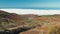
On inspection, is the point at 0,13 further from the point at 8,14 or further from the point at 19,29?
the point at 19,29

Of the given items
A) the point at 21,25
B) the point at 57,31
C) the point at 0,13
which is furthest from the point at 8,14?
the point at 57,31

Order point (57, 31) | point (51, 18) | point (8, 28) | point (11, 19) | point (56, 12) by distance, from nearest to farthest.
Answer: point (57, 31) < point (8, 28) < point (11, 19) < point (51, 18) < point (56, 12)

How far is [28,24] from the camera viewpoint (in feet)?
14.5

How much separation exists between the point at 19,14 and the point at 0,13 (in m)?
0.42

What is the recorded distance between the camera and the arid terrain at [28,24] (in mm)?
4125

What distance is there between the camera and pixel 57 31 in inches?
152

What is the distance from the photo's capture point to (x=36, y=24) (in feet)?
14.5

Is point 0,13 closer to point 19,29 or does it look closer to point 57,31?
point 19,29

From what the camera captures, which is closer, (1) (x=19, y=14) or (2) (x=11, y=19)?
(2) (x=11, y=19)

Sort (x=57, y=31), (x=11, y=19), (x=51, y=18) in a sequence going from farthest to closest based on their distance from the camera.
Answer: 1. (x=51, y=18)
2. (x=11, y=19)
3. (x=57, y=31)

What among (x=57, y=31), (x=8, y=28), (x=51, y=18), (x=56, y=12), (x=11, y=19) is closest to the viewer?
(x=57, y=31)

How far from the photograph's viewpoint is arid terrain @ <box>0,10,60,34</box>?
4125 mm

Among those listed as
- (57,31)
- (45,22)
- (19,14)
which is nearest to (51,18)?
(45,22)

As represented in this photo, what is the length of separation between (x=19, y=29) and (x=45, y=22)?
23.3 inches
